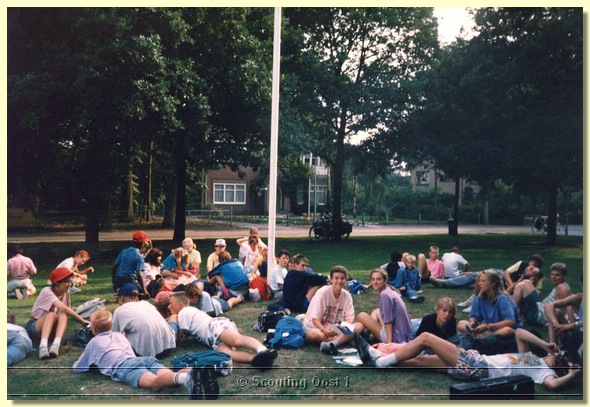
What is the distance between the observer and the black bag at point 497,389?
4.71 m

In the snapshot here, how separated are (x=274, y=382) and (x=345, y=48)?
644 centimetres

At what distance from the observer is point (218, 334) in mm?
5895

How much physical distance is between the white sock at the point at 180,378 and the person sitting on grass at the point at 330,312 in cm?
171

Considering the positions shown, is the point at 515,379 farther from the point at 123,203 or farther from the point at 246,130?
the point at 123,203

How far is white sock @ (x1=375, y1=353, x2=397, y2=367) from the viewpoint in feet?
17.7

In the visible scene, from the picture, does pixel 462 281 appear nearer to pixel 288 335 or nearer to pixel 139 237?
pixel 288 335

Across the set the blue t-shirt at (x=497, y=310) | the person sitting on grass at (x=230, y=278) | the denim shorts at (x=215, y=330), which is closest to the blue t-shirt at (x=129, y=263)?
the person sitting on grass at (x=230, y=278)

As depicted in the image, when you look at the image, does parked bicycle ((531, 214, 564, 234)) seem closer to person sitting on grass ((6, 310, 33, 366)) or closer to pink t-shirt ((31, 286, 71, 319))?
pink t-shirt ((31, 286, 71, 319))

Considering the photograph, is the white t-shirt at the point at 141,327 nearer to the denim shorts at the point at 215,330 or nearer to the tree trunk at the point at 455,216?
the denim shorts at the point at 215,330

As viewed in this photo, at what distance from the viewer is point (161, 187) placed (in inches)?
384

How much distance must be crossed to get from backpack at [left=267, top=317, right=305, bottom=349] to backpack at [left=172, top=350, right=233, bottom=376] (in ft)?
2.88

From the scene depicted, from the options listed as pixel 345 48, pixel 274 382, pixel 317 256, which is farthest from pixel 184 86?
pixel 274 382

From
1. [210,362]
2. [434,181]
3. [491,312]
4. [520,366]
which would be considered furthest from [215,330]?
[434,181]

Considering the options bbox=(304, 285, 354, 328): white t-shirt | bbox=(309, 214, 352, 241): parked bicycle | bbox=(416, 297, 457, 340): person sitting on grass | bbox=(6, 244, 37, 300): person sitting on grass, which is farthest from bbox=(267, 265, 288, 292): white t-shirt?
bbox=(6, 244, 37, 300): person sitting on grass
